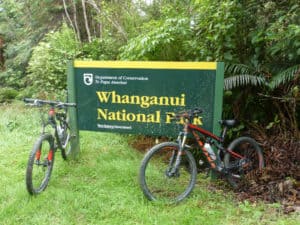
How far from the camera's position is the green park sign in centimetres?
364

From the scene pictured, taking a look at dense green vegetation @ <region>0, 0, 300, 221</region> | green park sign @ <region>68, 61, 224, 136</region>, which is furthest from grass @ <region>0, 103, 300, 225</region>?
green park sign @ <region>68, 61, 224, 136</region>

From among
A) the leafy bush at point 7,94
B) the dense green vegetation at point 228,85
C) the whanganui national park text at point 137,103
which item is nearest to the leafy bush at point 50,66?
the dense green vegetation at point 228,85

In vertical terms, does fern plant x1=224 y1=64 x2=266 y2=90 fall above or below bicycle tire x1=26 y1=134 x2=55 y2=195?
above

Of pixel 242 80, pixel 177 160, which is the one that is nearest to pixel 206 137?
pixel 177 160

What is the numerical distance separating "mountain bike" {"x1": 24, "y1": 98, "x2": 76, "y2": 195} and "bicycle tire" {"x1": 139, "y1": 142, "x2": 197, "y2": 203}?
1138mm

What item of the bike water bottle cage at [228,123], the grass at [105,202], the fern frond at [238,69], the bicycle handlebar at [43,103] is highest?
the fern frond at [238,69]

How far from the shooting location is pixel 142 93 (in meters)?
3.86

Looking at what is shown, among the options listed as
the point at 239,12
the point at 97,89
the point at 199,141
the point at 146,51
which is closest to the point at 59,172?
the point at 97,89

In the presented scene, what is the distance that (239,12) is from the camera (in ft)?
14.6

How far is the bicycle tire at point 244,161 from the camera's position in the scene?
3.63 m

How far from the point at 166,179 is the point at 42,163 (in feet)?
4.60

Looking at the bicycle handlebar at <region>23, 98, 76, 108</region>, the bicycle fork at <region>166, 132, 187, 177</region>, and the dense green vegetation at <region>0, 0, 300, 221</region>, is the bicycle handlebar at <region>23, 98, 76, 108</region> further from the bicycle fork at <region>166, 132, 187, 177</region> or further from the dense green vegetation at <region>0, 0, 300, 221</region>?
the bicycle fork at <region>166, 132, 187, 177</region>

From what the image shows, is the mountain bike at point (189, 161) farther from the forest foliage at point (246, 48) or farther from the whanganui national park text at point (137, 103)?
the forest foliage at point (246, 48)

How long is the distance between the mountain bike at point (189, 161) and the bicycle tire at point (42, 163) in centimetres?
114
